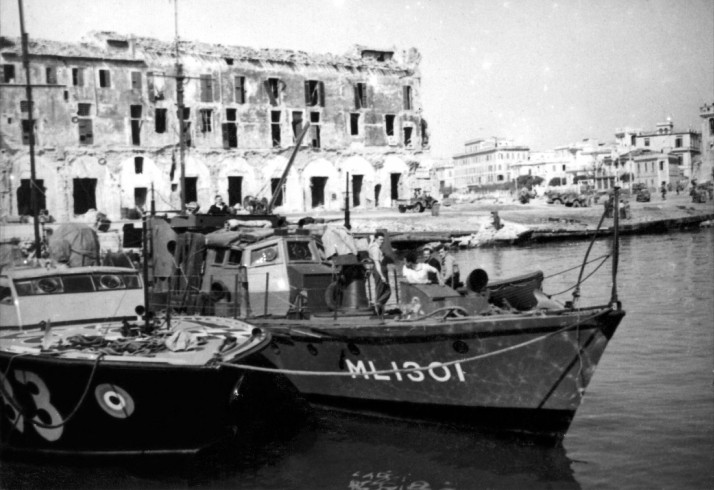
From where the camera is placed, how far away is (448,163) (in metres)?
126

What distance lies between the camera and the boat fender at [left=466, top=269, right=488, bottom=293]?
10.9 meters

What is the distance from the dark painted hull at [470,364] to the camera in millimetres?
9656

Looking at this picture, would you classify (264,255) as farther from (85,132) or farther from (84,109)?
(84,109)

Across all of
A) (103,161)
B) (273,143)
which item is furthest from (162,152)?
(273,143)

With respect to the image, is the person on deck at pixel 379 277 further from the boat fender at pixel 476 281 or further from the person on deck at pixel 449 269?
the boat fender at pixel 476 281

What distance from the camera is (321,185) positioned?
147 ft

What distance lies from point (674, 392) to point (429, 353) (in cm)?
450

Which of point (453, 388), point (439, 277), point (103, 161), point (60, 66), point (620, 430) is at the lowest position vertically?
point (620, 430)

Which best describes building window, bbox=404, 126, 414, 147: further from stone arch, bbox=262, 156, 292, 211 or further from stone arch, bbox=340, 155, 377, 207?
stone arch, bbox=262, 156, 292, 211

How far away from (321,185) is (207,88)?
28.0 ft

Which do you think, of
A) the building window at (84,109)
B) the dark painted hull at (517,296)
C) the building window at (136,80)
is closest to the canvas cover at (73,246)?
the dark painted hull at (517,296)

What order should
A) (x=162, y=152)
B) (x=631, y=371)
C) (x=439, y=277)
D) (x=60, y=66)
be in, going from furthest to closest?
(x=162, y=152), (x=60, y=66), (x=631, y=371), (x=439, y=277)

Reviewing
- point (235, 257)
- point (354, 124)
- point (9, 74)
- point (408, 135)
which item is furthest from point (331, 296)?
point (408, 135)

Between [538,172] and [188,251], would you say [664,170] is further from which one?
[188,251]
